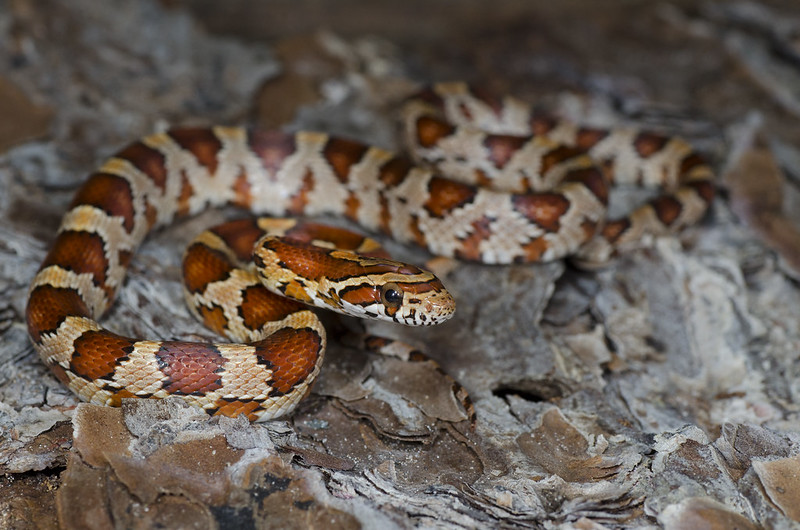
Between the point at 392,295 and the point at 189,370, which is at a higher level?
the point at 392,295

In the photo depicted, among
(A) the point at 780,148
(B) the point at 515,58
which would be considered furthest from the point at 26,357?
(A) the point at 780,148

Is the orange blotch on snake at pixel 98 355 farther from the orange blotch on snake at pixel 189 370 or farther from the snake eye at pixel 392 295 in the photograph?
the snake eye at pixel 392 295

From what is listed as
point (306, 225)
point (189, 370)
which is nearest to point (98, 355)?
point (189, 370)

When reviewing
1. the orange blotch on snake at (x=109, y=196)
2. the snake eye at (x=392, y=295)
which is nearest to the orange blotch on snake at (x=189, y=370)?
the snake eye at (x=392, y=295)

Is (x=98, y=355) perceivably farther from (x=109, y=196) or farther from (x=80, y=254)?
(x=109, y=196)

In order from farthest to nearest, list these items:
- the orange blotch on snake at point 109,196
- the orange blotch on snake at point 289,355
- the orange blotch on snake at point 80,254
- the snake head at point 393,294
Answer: the orange blotch on snake at point 109,196 → the orange blotch on snake at point 80,254 → the snake head at point 393,294 → the orange blotch on snake at point 289,355

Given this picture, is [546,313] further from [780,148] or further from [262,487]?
[780,148]

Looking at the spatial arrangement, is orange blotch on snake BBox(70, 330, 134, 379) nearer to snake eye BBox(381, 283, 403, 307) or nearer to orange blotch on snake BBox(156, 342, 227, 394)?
orange blotch on snake BBox(156, 342, 227, 394)
